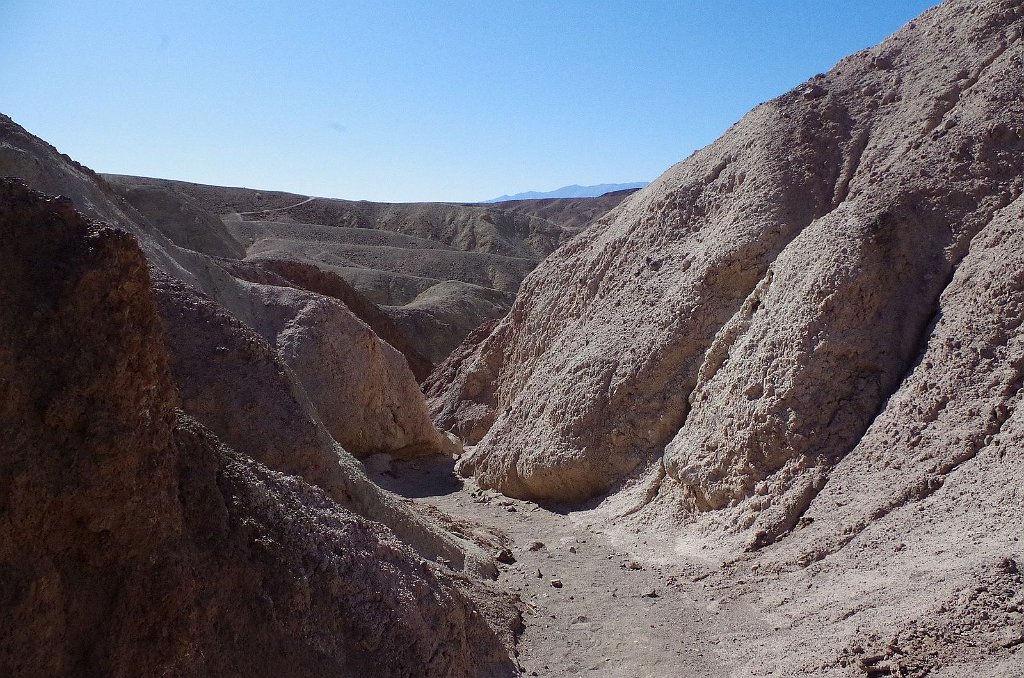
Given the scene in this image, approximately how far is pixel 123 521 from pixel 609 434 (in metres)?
6.46

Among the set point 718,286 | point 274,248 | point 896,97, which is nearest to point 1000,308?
point 718,286

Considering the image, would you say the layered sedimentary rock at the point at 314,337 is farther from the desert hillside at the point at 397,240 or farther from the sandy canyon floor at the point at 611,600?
the desert hillside at the point at 397,240

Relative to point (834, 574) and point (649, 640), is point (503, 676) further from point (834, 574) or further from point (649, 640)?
point (834, 574)

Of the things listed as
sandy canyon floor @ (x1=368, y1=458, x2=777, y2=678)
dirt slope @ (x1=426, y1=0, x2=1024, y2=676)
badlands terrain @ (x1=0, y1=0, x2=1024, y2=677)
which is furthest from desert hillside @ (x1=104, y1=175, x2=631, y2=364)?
sandy canyon floor @ (x1=368, y1=458, x2=777, y2=678)

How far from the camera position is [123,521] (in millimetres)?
3768

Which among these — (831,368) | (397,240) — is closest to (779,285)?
(831,368)

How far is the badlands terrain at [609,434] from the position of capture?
3.79 metres

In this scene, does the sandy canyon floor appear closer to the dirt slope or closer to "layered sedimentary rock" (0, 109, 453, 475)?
the dirt slope

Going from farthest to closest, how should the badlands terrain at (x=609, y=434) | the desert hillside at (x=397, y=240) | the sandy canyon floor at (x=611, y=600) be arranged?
the desert hillside at (x=397, y=240), the sandy canyon floor at (x=611, y=600), the badlands terrain at (x=609, y=434)

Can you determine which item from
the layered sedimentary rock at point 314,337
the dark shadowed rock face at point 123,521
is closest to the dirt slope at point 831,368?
the layered sedimentary rock at point 314,337

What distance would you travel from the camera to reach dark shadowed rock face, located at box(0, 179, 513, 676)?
11.5 feet

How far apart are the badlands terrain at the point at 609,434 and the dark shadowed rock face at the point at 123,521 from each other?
14 millimetres

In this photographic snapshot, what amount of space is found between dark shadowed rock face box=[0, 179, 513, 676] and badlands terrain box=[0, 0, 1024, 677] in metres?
0.01

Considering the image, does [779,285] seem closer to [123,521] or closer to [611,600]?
[611,600]
